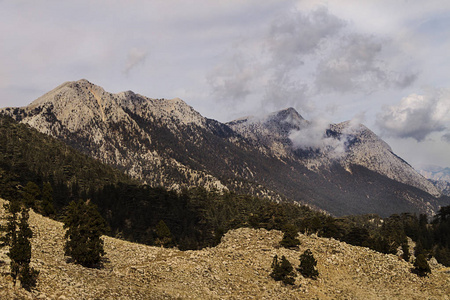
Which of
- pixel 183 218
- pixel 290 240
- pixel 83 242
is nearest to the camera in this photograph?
pixel 83 242

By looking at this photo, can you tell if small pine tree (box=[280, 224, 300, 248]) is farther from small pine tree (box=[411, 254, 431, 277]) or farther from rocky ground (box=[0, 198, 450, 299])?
small pine tree (box=[411, 254, 431, 277])

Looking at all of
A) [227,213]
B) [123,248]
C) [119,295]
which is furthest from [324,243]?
[227,213]

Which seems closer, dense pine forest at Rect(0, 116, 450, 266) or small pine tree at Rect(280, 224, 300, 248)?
small pine tree at Rect(280, 224, 300, 248)

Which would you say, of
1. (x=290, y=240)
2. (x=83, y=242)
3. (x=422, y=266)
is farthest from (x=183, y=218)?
(x=83, y=242)

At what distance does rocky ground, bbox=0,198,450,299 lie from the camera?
3919 centimetres

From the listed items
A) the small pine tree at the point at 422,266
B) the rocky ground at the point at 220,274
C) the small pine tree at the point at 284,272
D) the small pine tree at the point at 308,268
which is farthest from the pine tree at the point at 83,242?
the small pine tree at the point at 422,266

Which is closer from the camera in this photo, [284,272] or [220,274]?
[220,274]

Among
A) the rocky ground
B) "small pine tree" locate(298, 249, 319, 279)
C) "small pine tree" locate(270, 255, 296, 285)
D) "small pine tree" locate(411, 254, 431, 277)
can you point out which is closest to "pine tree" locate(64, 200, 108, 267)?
the rocky ground

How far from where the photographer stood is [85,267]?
4619cm

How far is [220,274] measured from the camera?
189ft

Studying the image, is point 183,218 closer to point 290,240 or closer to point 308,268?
point 290,240

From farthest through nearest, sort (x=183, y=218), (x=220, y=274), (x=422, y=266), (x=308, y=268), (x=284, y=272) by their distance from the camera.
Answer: (x=183, y=218)
(x=422, y=266)
(x=308, y=268)
(x=284, y=272)
(x=220, y=274)

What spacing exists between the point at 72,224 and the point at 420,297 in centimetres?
6221

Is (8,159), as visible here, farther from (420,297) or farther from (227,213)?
(420,297)
